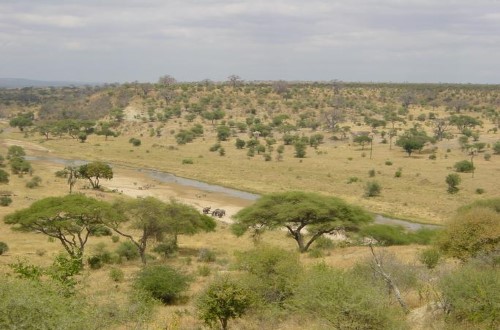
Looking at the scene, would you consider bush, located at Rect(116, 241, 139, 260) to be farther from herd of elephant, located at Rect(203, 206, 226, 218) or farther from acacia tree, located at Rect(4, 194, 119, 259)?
herd of elephant, located at Rect(203, 206, 226, 218)

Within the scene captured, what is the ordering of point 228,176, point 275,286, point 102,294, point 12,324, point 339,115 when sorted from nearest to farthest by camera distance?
point 12,324 → point 275,286 → point 102,294 → point 228,176 → point 339,115

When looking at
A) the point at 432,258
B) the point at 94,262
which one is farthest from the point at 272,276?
the point at 94,262

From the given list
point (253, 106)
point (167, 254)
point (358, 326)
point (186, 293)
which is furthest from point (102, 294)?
point (253, 106)

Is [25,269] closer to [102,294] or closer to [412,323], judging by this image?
[102,294]

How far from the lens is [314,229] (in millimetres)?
34969

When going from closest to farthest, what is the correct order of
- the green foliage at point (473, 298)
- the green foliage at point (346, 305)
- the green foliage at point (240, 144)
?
1. the green foliage at point (346, 305)
2. the green foliage at point (473, 298)
3. the green foliage at point (240, 144)

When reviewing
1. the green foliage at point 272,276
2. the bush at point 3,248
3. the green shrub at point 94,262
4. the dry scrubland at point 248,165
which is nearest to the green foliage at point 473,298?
the dry scrubland at point 248,165

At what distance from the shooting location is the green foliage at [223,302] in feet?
64.2

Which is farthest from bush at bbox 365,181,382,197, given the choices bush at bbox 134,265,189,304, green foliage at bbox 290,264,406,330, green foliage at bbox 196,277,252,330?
green foliage at bbox 290,264,406,330

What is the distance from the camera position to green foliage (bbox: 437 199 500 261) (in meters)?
24.1

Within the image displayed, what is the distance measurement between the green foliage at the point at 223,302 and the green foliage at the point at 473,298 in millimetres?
6785

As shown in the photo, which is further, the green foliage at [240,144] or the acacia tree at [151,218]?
the green foliage at [240,144]

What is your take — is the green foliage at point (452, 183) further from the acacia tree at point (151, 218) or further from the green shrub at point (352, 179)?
the acacia tree at point (151, 218)

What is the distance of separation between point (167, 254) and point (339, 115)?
81.8m
